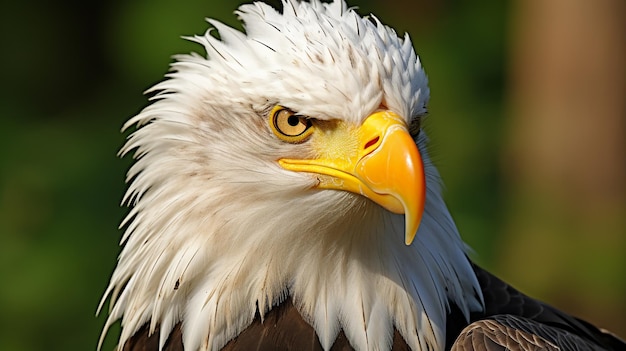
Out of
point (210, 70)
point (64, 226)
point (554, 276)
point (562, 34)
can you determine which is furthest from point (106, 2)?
point (210, 70)

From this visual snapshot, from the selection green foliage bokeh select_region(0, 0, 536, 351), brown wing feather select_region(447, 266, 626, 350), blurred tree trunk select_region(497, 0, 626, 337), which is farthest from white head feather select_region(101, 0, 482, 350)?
blurred tree trunk select_region(497, 0, 626, 337)

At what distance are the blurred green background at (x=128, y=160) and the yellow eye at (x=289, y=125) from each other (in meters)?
3.06

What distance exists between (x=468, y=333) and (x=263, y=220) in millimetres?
679

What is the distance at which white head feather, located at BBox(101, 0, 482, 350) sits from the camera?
247cm

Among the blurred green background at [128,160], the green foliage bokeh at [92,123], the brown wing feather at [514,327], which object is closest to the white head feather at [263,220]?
the brown wing feather at [514,327]

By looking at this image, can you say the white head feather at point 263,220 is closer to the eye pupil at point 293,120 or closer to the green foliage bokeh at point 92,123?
the eye pupil at point 293,120

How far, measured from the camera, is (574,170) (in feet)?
22.1

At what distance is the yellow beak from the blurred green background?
308cm

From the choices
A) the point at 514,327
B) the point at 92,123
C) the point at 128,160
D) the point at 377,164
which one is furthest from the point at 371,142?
the point at 92,123

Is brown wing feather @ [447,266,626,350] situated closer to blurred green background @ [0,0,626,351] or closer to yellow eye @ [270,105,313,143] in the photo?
yellow eye @ [270,105,313,143]

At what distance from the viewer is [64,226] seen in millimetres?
6438

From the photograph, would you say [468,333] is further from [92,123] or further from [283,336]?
[92,123]

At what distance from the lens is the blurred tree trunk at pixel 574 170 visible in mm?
6320

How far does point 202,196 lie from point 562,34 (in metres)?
4.97
